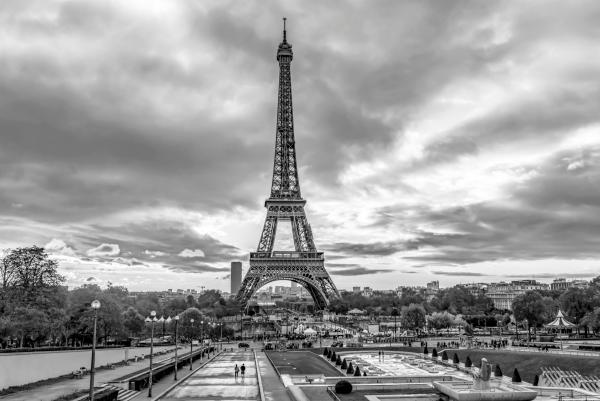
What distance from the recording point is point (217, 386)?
41594mm

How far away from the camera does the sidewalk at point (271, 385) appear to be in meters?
35.5

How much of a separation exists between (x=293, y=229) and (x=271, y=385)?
78.2 meters

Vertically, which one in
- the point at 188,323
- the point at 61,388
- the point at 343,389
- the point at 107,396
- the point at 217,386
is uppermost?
the point at 188,323

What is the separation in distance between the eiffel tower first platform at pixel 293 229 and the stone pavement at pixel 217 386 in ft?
190

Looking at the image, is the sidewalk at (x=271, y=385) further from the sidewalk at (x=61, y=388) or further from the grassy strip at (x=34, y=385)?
the grassy strip at (x=34, y=385)

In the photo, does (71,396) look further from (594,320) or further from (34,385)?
(594,320)

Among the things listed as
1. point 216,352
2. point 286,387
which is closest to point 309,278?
point 216,352

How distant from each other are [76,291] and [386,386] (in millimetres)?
74145

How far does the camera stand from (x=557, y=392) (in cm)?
3572

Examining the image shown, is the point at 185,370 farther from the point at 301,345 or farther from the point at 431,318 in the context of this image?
the point at 431,318

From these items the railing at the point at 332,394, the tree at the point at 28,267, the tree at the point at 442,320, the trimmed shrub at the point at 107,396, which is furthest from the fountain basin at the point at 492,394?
the tree at the point at 442,320

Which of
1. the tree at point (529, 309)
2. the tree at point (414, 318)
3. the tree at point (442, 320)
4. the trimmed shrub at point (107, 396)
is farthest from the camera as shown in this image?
the tree at point (414, 318)

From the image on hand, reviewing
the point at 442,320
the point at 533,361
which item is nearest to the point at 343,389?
the point at 533,361

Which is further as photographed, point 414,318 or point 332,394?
point 414,318
